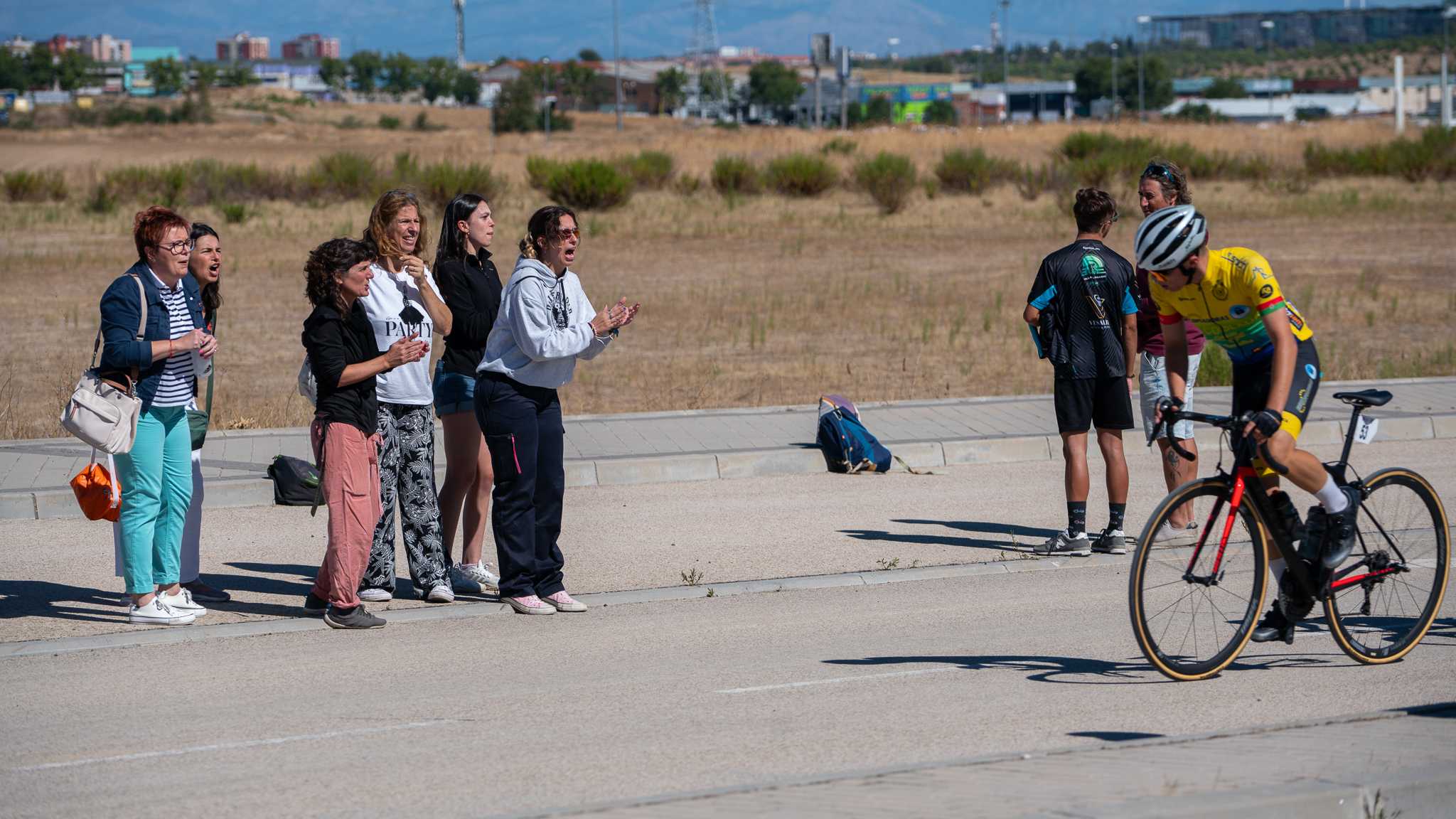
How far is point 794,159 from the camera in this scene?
152 feet

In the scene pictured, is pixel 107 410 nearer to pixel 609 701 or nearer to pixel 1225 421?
pixel 609 701

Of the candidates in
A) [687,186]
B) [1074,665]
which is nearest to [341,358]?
[1074,665]

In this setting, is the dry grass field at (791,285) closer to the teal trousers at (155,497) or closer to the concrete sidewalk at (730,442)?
the concrete sidewalk at (730,442)

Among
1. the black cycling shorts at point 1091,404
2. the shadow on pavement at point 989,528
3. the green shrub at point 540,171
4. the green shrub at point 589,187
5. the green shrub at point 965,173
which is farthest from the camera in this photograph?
the green shrub at point 965,173

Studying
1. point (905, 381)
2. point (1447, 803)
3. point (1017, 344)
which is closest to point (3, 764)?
point (1447, 803)

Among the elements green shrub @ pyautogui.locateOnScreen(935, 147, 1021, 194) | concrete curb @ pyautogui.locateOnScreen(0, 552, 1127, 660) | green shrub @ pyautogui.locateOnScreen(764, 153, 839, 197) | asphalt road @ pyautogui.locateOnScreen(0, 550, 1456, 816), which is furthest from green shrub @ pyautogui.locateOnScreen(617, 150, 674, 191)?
asphalt road @ pyautogui.locateOnScreen(0, 550, 1456, 816)

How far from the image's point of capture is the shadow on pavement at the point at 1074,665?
660 centimetres

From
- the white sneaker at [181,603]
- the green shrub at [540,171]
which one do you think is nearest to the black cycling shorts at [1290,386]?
the white sneaker at [181,603]

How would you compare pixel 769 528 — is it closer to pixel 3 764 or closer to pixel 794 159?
pixel 3 764

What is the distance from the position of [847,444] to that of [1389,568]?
5465 millimetres

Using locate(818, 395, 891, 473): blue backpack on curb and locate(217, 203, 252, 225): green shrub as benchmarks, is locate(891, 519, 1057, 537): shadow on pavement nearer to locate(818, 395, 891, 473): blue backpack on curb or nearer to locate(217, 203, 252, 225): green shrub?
locate(818, 395, 891, 473): blue backpack on curb

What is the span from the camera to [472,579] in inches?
334

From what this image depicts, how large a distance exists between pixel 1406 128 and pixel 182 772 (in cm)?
7687

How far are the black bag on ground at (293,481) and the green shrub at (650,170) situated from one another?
37.3 metres
